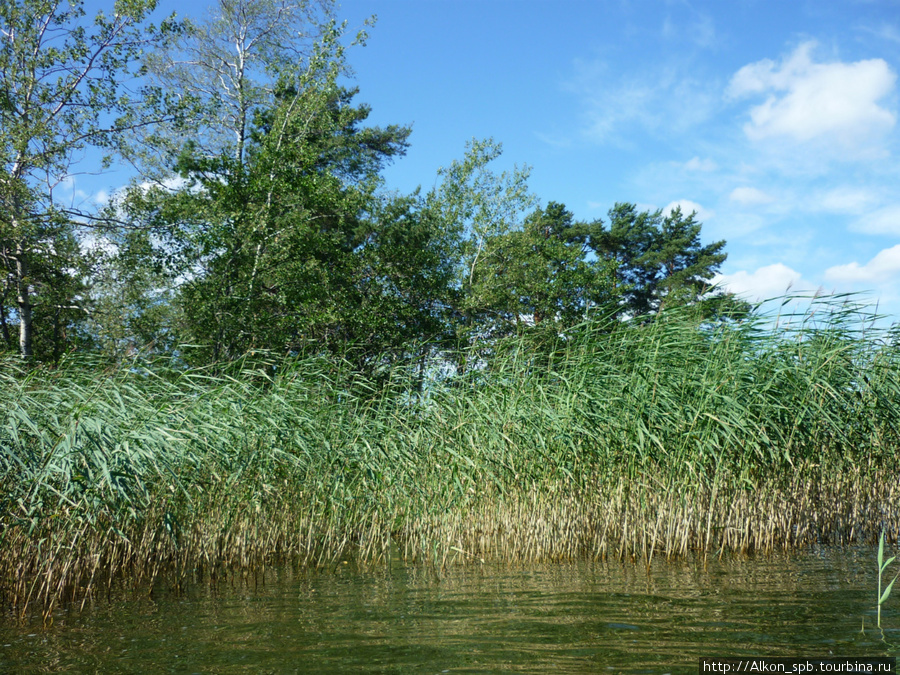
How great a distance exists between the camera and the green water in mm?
4066

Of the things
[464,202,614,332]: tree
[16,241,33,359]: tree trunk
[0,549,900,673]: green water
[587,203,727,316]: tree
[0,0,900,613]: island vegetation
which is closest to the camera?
[0,549,900,673]: green water

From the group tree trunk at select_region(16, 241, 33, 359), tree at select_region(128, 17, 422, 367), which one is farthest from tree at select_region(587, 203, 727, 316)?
tree trunk at select_region(16, 241, 33, 359)

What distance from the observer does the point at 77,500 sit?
565cm

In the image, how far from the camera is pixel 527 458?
24.4 ft

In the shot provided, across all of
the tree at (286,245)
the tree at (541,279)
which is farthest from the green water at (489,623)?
the tree at (541,279)

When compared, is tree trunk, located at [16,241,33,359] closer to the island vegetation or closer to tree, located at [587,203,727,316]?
the island vegetation

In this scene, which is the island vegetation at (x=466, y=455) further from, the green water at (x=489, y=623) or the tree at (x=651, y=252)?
the tree at (x=651, y=252)

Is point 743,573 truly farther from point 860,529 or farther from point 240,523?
point 240,523

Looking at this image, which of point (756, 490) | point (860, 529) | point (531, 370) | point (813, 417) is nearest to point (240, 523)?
point (531, 370)

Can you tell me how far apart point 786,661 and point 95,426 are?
5407 millimetres

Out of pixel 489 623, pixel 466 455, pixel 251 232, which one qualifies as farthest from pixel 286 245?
pixel 489 623

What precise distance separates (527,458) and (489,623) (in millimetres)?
2735

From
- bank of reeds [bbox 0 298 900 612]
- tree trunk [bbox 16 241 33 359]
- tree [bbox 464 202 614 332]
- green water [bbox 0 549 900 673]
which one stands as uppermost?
tree [bbox 464 202 614 332]

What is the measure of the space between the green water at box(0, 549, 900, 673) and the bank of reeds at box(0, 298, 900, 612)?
61 centimetres
